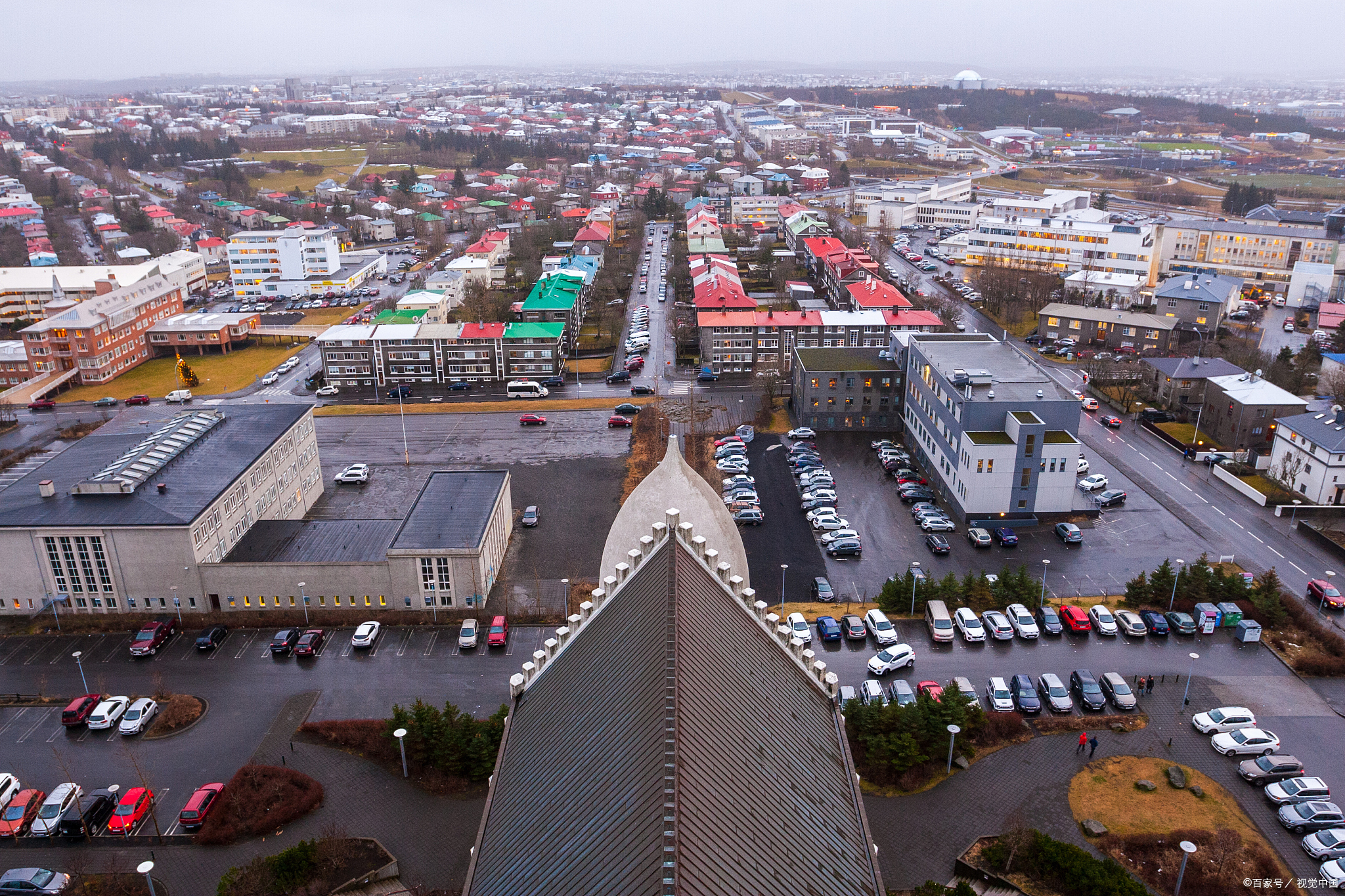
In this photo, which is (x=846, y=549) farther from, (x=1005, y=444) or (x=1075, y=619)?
(x=1075, y=619)

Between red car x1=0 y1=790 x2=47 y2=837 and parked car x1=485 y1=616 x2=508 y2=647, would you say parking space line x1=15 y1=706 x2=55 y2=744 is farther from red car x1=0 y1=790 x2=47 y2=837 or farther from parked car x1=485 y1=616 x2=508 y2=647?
parked car x1=485 y1=616 x2=508 y2=647

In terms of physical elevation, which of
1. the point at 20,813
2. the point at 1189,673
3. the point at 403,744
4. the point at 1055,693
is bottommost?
the point at 1189,673

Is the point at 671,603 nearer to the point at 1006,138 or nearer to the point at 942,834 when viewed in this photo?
the point at 942,834

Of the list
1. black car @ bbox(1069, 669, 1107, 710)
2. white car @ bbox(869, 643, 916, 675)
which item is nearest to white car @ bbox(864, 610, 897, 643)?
white car @ bbox(869, 643, 916, 675)

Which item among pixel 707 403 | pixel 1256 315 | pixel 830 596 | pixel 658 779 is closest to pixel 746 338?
pixel 707 403

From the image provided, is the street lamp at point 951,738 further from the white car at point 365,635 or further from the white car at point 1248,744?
the white car at point 365,635

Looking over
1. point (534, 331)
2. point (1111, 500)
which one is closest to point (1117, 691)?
point (1111, 500)

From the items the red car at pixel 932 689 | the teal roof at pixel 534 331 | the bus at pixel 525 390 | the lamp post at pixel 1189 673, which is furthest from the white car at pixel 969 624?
the teal roof at pixel 534 331
